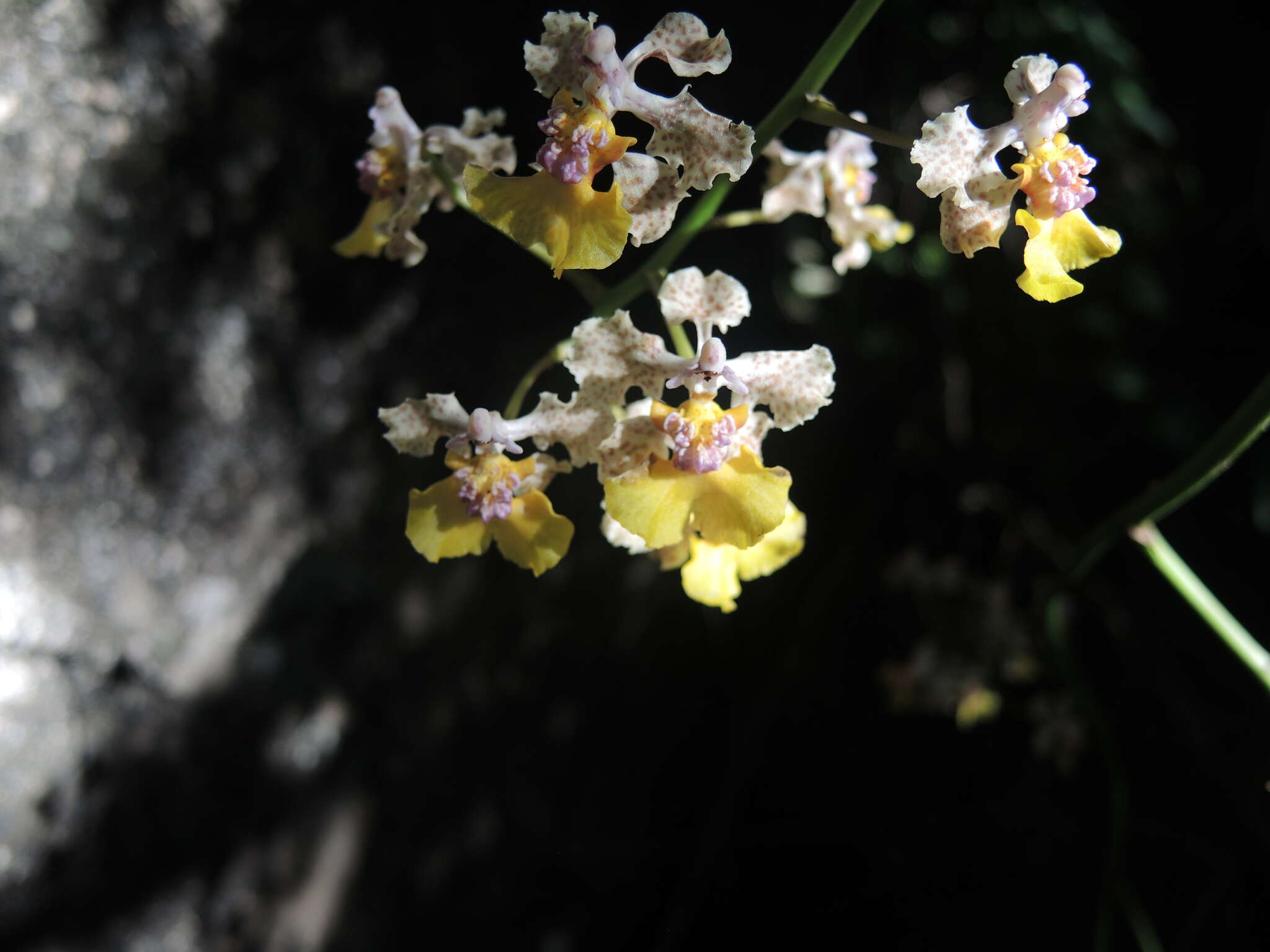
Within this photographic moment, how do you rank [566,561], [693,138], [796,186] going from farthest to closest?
[566,561], [796,186], [693,138]

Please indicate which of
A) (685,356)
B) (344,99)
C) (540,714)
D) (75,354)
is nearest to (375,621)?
(540,714)

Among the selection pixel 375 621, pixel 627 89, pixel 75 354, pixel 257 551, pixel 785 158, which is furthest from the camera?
pixel 375 621

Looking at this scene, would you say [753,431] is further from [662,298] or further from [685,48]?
[685,48]

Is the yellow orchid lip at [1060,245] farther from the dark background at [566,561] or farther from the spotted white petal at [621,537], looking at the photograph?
the dark background at [566,561]

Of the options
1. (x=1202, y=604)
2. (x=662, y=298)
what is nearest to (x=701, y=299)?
(x=662, y=298)

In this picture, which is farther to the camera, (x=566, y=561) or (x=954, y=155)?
(x=566, y=561)

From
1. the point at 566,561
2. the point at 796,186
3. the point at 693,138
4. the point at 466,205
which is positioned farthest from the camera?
the point at 566,561

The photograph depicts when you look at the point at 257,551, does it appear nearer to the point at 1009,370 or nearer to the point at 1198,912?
the point at 1009,370
